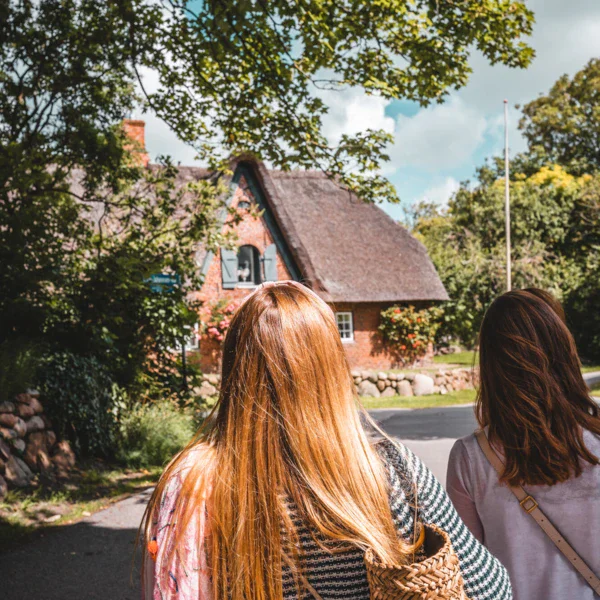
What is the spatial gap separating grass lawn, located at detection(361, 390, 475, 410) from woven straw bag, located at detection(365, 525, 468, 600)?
15013 mm

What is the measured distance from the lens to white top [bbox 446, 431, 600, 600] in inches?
77.6

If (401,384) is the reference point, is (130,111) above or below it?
above

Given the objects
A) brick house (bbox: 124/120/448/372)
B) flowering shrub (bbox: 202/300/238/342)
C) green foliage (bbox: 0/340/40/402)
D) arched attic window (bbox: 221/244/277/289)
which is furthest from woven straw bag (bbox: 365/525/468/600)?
arched attic window (bbox: 221/244/277/289)

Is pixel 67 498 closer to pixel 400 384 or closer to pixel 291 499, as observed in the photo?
pixel 291 499

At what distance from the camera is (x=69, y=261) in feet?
29.9

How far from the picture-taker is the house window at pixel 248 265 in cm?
2184

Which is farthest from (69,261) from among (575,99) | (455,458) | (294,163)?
(575,99)

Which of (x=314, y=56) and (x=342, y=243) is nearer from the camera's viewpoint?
(x=314, y=56)

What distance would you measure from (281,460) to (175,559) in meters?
0.31

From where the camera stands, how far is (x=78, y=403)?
8531 mm

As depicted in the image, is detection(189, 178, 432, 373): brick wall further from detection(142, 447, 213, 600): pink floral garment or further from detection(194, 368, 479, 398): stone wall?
detection(142, 447, 213, 600): pink floral garment

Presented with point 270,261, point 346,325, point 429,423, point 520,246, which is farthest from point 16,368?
point 520,246

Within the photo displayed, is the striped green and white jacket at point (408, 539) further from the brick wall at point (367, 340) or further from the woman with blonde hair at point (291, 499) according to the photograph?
the brick wall at point (367, 340)

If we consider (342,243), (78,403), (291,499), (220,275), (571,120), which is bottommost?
(78,403)
